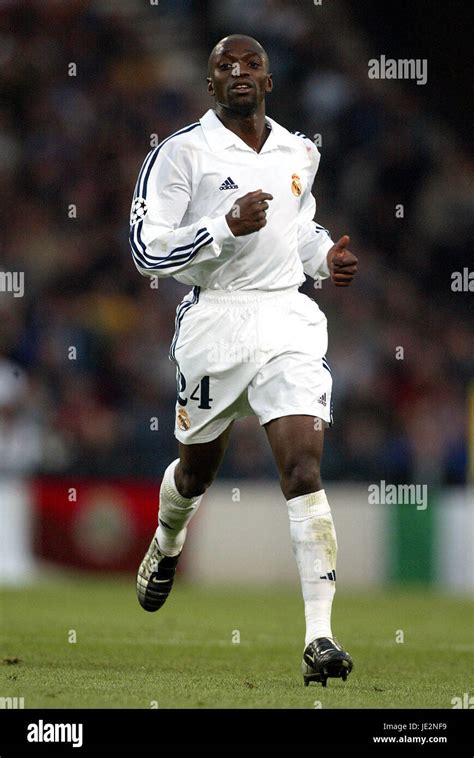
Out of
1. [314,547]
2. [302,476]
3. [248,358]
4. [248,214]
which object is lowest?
[314,547]

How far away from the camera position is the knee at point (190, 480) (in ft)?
24.4

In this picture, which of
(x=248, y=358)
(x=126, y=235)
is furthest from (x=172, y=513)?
(x=126, y=235)

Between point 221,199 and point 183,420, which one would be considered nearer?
point 221,199

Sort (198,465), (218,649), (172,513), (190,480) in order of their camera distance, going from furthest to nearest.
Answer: (218,649)
(172,513)
(190,480)
(198,465)

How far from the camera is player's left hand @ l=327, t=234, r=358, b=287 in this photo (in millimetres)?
6934

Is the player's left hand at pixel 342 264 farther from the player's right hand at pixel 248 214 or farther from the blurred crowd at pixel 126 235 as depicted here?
the blurred crowd at pixel 126 235

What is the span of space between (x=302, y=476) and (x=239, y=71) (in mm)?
1895

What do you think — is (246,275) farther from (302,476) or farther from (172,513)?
(172,513)

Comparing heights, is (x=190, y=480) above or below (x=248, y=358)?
below

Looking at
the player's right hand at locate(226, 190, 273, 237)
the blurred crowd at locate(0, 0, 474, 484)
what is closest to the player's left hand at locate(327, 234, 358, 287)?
the player's right hand at locate(226, 190, 273, 237)

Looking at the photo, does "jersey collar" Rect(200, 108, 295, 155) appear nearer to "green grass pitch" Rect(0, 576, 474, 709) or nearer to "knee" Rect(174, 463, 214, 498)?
"knee" Rect(174, 463, 214, 498)

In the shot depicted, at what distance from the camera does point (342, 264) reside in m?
6.94

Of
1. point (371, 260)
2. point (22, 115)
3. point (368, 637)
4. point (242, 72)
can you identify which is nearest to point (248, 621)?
point (368, 637)

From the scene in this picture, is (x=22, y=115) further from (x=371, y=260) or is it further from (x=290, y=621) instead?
(x=290, y=621)
